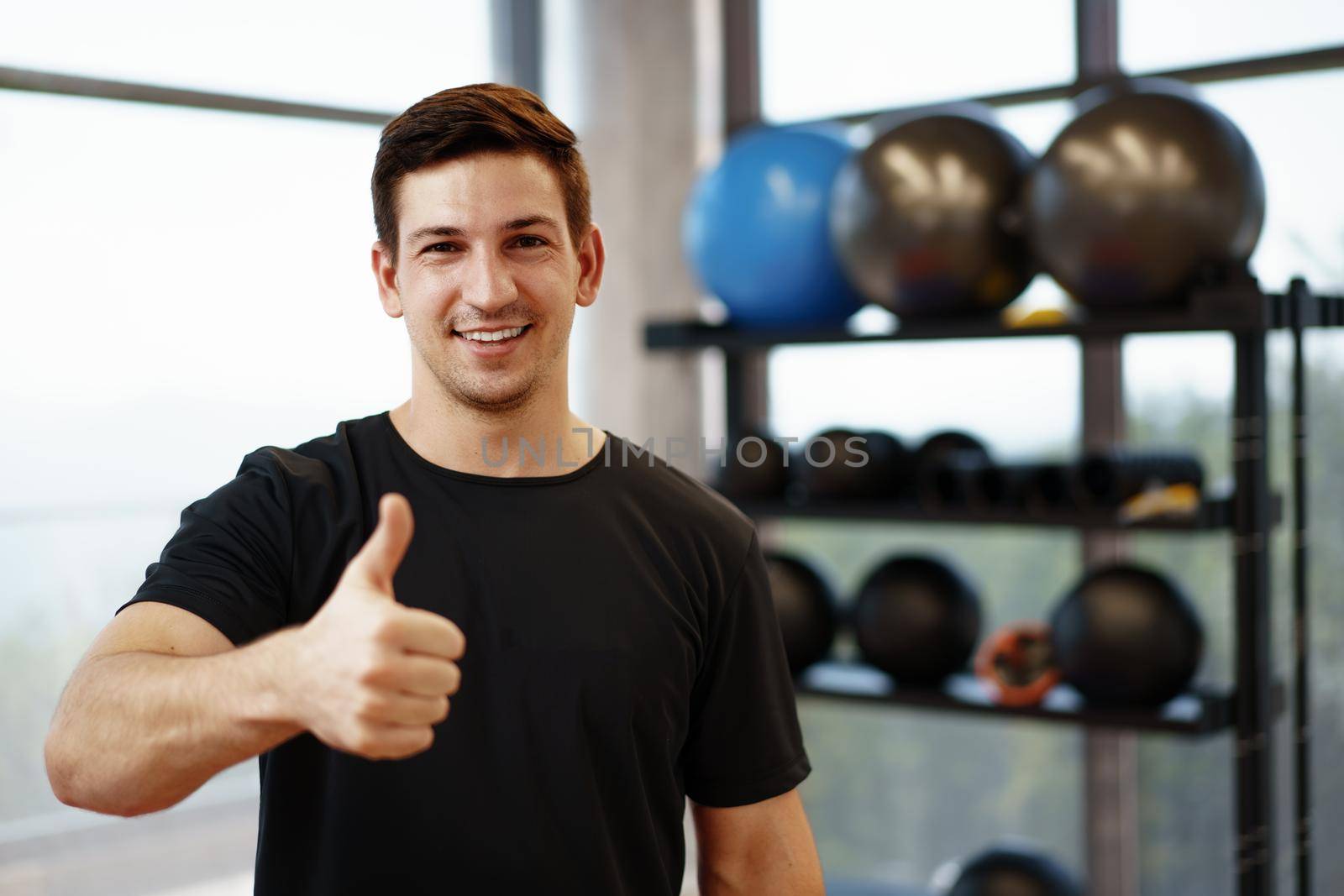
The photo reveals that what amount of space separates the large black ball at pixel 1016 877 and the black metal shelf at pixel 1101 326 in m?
1.15

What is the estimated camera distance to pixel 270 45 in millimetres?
3303

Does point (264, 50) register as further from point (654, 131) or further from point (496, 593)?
point (496, 593)

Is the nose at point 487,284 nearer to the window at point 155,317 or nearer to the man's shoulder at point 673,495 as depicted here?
the man's shoulder at point 673,495

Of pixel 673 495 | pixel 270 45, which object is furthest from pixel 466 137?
pixel 270 45

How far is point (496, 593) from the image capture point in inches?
56.0

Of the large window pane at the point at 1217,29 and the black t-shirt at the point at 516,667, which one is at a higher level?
the large window pane at the point at 1217,29

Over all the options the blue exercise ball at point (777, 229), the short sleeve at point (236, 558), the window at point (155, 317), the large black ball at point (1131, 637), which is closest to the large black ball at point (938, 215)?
the blue exercise ball at point (777, 229)

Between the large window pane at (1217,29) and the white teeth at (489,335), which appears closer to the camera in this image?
the white teeth at (489,335)

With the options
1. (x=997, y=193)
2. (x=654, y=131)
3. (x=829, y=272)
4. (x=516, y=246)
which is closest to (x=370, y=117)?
(x=654, y=131)

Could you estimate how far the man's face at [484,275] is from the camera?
1.43 meters

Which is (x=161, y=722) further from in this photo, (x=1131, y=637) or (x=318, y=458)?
(x=1131, y=637)

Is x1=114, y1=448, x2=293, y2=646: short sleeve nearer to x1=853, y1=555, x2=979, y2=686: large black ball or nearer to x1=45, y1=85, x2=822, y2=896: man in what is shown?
x1=45, y1=85, x2=822, y2=896: man

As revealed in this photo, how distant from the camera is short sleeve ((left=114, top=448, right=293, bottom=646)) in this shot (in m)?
1.30

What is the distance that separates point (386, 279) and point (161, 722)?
601 mm
